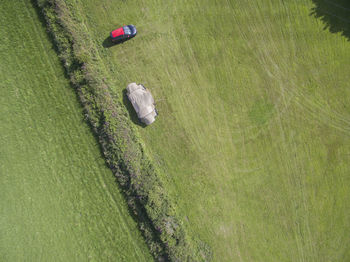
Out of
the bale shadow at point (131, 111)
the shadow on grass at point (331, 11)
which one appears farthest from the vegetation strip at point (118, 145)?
the shadow on grass at point (331, 11)

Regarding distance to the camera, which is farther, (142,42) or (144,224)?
(142,42)

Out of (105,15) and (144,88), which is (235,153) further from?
(105,15)

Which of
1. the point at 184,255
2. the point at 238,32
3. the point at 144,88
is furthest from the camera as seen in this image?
the point at 238,32

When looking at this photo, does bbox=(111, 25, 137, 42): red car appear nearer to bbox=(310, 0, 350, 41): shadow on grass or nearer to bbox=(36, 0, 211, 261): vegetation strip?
bbox=(36, 0, 211, 261): vegetation strip

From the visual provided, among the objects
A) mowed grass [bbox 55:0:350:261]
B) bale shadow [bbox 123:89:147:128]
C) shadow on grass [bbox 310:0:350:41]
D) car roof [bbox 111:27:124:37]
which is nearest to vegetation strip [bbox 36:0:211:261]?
bale shadow [bbox 123:89:147:128]

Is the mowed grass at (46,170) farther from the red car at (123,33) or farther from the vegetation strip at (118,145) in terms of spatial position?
the red car at (123,33)

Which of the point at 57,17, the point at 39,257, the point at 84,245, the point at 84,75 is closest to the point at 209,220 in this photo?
the point at 84,245

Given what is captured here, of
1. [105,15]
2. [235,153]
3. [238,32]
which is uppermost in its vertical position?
[105,15]
